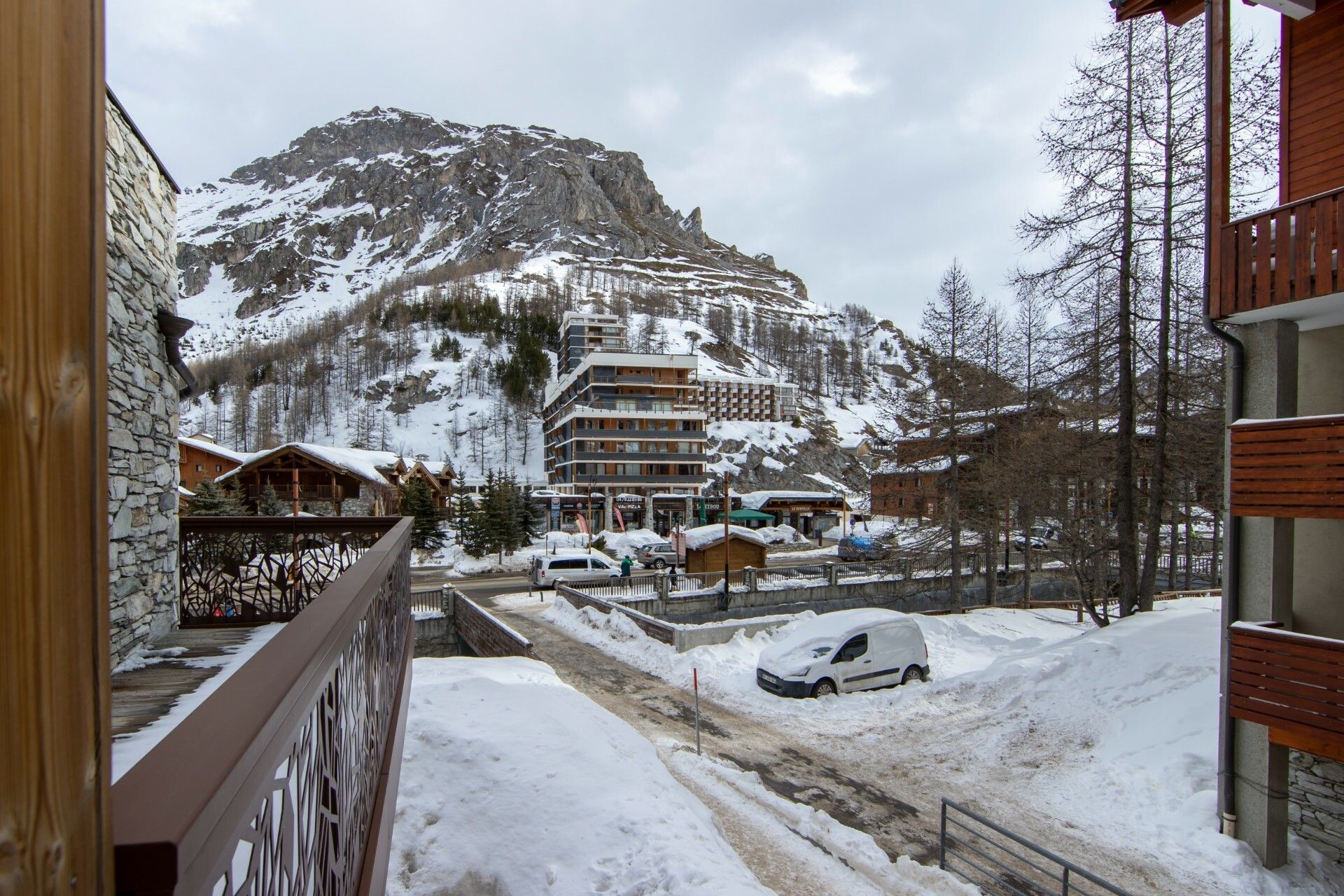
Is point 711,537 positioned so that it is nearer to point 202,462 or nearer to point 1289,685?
point 1289,685

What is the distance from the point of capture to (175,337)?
21.8 ft

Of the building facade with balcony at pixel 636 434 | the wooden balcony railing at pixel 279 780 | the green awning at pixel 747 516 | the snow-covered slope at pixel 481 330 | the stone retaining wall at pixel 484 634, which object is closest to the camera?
the wooden balcony railing at pixel 279 780

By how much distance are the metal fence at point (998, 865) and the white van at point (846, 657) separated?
5.35 metres

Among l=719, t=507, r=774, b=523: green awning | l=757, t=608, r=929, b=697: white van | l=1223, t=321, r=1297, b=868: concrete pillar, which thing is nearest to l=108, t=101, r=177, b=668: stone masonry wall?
l=757, t=608, r=929, b=697: white van

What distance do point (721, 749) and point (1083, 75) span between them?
1739cm

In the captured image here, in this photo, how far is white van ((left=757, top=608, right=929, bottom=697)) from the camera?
1392cm

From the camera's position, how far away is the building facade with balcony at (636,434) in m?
57.1

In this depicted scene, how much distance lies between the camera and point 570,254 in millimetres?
165875

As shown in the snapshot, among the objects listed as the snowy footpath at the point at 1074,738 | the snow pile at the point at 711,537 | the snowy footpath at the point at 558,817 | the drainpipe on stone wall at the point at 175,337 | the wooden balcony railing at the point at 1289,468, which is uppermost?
the drainpipe on stone wall at the point at 175,337

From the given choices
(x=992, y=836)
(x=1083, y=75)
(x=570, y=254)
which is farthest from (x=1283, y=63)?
(x=570, y=254)

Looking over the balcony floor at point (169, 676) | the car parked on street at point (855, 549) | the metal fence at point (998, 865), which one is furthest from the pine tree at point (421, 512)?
the metal fence at point (998, 865)

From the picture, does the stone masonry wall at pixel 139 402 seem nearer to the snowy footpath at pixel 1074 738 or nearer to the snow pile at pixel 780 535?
the snowy footpath at pixel 1074 738

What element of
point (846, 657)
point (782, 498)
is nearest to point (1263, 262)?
point (846, 657)

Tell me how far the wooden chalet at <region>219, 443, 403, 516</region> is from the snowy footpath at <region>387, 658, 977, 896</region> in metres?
26.1
